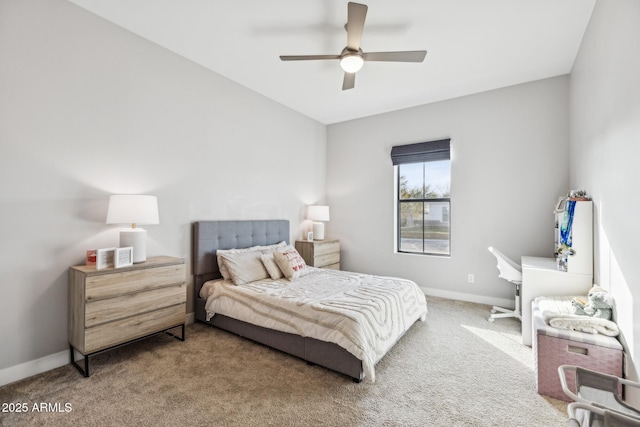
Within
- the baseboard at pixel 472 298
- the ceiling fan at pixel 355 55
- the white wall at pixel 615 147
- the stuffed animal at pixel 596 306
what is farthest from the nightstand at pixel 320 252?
the white wall at pixel 615 147

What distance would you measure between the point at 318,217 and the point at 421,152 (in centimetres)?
190

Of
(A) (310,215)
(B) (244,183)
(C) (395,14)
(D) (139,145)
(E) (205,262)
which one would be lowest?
(E) (205,262)

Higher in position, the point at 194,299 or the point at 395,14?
the point at 395,14

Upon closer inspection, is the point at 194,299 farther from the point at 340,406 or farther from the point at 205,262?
the point at 340,406

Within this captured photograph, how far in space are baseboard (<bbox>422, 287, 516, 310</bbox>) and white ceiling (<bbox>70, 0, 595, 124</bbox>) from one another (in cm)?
282

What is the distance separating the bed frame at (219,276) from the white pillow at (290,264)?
56cm

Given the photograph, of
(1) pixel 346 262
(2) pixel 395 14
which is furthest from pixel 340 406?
(1) pixel 346 262

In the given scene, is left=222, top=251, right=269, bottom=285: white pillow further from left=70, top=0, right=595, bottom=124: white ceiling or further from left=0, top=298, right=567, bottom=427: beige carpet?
left=70, top=0, right=595, bottom=124: white ceiling

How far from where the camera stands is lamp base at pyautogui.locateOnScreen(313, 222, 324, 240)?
483 cm

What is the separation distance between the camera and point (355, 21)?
214 cm

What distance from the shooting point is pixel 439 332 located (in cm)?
301

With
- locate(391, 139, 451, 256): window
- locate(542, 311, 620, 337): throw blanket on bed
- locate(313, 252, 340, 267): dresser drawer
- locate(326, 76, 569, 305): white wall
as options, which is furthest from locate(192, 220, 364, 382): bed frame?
locate(391, 139, 451, 256): window

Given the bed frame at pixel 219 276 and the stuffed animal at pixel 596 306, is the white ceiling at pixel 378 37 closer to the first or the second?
the bed frame at pixel 219 276

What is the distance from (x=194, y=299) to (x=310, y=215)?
2167 mm
